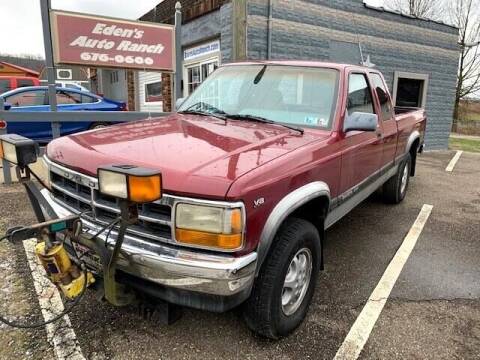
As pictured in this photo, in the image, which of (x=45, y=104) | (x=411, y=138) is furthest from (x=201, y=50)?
(x=411, y=138)

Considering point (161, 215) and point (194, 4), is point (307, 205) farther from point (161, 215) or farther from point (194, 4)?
point (194, 4)

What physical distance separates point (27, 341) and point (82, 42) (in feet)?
16.4

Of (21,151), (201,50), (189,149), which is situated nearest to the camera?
(21,151)

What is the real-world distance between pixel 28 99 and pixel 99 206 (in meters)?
8.75

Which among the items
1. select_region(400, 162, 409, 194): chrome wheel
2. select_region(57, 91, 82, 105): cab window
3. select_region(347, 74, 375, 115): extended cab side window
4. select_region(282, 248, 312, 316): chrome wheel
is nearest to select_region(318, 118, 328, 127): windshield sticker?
select_region(347, 74, 375, 115): extended cab side window

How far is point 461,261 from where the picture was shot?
407 centimetres

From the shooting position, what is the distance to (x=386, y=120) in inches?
185

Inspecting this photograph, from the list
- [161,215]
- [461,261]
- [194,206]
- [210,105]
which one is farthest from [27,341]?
[461,261]

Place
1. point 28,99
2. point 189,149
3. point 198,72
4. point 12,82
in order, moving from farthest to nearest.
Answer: point 12,82, point 198,72, point 28,99, point 189,149

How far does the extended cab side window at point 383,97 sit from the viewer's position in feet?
15.1

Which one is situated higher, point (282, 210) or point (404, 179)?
point (282, 210)

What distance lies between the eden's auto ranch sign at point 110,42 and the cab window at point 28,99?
160 inches

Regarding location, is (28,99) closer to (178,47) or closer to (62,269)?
(178,47)

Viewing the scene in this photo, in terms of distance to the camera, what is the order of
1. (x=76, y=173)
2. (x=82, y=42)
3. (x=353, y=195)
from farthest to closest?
(x=82, y=42), (x=353, y=195), (x=76, y=173)
